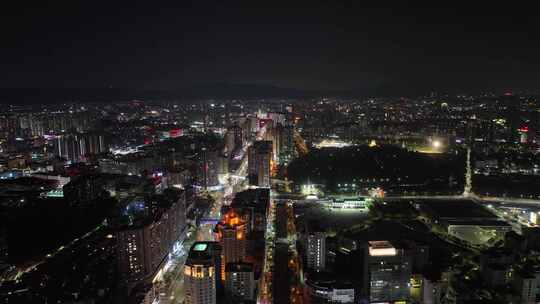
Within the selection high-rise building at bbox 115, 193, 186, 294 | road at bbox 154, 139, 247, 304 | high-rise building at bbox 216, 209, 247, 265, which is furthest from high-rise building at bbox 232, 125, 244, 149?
high-rise building at bbox 216, 209, 247, 265

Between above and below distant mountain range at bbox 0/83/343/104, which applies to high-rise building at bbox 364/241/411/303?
below

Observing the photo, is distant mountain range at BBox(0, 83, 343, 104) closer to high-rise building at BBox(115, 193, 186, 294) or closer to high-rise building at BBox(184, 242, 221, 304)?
high-rise building at BBox(115, 193, 186, 294)


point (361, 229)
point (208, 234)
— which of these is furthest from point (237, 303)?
point (361, 229)

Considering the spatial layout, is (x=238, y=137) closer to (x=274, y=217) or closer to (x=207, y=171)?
(x=207, y=171)

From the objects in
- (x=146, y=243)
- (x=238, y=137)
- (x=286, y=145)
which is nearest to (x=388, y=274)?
(x=146, y=243)

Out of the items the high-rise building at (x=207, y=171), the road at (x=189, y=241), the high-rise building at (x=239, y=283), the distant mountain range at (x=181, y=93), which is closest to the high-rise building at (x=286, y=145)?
the road at (x=189, y=241)
